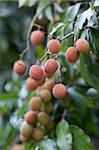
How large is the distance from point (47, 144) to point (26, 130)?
0.06m

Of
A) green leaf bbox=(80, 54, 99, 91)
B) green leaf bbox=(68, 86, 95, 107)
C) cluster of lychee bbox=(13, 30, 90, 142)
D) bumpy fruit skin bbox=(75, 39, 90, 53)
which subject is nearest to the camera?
bumpy fruit skin bbox=(75, 39, 90, 53)

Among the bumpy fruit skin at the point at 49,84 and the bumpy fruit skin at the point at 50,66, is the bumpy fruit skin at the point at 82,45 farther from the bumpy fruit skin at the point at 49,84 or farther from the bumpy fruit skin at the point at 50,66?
the bumpy fruit skin at the point at 49,84

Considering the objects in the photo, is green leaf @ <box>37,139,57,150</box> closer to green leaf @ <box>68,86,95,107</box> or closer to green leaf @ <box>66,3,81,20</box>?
green leaf @ <box>68,86,95,107</box>

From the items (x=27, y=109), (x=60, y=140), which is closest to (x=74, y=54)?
(x=60, y=140)

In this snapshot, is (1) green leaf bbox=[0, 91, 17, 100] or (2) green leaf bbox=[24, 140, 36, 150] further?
(1) green leaf bbox=[0, 91, 17, 100]

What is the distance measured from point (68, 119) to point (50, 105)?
0.11 metres

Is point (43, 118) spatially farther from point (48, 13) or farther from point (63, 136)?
point (48, 13)

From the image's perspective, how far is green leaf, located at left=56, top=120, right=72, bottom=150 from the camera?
0.92 m

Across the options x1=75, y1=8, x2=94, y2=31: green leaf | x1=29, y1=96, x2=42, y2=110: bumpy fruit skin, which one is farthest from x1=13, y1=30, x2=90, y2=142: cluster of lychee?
Answer: x1=75, y1=8, x2=94, y2=31: green leaf

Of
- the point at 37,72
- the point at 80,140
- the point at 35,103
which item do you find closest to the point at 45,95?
the point at 35,103

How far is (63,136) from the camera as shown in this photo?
954 mm

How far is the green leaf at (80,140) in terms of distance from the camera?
2.97 ft

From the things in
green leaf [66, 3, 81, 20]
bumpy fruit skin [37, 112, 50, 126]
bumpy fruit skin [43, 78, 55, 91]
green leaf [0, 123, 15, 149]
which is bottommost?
green leaf [0, 123, 15, 149]

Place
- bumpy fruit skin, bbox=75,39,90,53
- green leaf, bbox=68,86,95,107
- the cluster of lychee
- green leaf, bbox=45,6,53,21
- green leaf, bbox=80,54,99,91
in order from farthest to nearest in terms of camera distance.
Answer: green leaf, bbox=45,6,53,21 < green leaf, bbox=68,86,95,107 < the cluster of lychee < green leaf, bbox=80,54,99,91 < bumpy fruit skin, bbox=75,39,90,53
